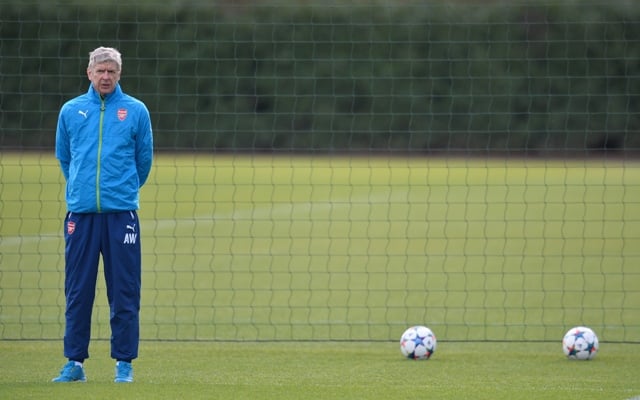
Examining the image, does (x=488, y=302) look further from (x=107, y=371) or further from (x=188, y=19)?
(x=188, y=19)

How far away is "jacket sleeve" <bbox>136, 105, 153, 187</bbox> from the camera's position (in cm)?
649

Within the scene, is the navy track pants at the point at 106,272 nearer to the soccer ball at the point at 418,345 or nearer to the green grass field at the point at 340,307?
the green grass field at the point at 340,307

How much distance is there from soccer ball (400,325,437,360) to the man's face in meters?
2.90

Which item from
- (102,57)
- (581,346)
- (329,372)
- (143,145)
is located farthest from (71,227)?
(581,346)

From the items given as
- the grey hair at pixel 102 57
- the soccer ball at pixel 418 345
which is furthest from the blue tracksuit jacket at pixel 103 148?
the soccer ball at pixel 418 345

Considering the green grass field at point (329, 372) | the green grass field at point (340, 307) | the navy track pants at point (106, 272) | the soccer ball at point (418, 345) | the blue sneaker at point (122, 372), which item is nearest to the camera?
the green grass field at point (329, 372)

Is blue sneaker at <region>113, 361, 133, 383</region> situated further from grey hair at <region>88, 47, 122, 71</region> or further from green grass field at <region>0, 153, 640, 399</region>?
grey hair at <region>88, 47, 122, 71</region>

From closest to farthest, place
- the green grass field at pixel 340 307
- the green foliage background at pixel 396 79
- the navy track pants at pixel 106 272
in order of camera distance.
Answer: the navy track pants at pixel 106 272, the green grass field at pixel 340 307, the green foliage background at pixel 396 79

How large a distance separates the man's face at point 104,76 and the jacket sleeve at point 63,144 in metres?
0.26

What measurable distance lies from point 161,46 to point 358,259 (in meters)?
6.98

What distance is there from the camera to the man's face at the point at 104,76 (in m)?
6.39

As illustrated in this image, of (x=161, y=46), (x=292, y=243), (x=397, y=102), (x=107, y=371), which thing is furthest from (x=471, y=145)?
(x=107, y=371)

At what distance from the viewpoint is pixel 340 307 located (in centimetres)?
1062

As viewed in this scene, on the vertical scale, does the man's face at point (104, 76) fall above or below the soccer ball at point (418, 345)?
above
